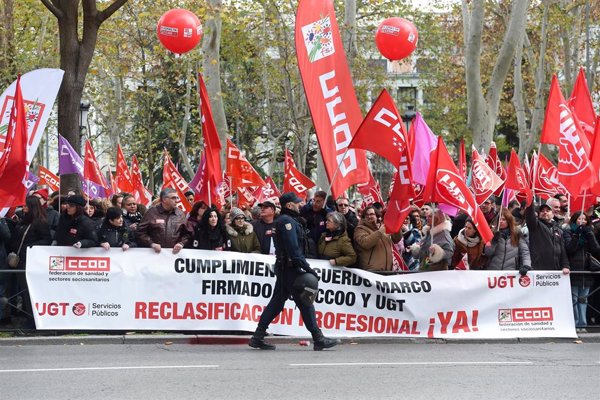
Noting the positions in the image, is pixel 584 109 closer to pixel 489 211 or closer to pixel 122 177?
pixel 489 211

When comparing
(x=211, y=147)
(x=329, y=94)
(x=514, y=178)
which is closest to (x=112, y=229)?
(x=211, y=147)

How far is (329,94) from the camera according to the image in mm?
15258

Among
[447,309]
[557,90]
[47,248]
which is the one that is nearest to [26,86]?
[47,248]

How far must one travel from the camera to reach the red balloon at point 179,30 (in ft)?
61.1

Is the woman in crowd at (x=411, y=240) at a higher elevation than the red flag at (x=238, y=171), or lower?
lower

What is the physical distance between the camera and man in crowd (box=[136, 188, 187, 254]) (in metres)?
14.8

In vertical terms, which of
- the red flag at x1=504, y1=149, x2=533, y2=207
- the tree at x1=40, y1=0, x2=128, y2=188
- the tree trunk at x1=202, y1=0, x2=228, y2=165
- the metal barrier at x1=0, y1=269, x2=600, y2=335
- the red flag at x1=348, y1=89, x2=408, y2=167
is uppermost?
the tree trunk at x1=202, y1=0, x2=228, y2=165

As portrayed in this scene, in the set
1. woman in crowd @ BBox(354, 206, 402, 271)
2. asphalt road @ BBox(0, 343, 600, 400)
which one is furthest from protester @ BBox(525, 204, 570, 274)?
woman in crowd @ BBox(354, 206, 402, 271)

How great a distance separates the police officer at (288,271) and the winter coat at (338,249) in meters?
1.24

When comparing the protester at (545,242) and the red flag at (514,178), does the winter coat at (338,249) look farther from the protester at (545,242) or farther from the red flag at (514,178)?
the red flag at (514,178)

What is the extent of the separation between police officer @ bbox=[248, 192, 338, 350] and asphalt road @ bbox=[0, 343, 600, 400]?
8.1 inches

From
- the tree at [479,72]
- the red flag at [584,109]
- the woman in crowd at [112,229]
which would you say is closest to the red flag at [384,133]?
the woman in crowd at [112,229]

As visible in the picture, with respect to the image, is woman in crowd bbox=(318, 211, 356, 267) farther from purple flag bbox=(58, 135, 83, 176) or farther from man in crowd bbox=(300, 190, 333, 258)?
purple flag bbox=(58, 135, 83, 176)

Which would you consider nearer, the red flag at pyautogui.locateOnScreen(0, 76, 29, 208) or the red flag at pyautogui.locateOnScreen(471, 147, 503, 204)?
the red flag at pyautogui.locateOnScreen(0, 76, 29, 208)
